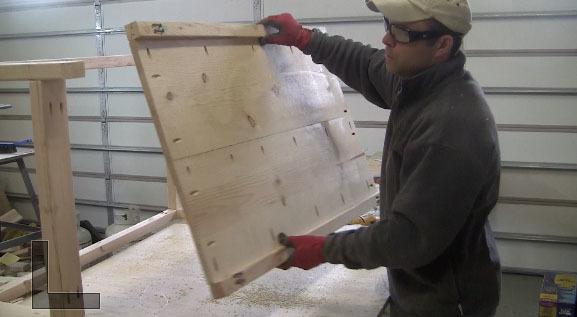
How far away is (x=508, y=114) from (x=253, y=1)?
224 centimetres

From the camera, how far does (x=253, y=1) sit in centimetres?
428

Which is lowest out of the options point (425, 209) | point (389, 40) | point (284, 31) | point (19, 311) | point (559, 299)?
point (559, 299)

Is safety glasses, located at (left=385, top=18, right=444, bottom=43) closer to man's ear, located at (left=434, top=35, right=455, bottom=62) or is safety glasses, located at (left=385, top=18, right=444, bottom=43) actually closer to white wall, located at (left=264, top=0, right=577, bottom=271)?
man's ear, located at (left=434, top=35, right=455, bottom=62)

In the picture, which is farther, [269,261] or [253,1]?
[253,1]

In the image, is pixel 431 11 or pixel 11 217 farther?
pixel 11 217

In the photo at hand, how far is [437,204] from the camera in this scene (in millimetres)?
1161

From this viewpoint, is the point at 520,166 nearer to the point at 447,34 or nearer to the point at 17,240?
the point at 447,34

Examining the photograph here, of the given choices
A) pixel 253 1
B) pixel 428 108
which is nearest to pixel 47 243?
pixel 428 108

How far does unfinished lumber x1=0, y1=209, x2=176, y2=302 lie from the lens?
5.96 ft

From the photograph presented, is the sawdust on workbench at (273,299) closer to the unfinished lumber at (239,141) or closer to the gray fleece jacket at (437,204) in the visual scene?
the unfinished lumber at (239,141)

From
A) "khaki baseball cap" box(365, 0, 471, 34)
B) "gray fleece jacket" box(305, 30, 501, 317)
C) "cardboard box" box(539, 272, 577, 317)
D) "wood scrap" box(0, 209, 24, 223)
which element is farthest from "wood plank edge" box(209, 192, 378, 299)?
"wood scrap" box(0, 209, 24, 223)

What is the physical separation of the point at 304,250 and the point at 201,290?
0.71 m

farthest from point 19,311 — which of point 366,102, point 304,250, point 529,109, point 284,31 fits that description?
point 529,109

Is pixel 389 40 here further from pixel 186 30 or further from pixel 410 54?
pixel 186 30
